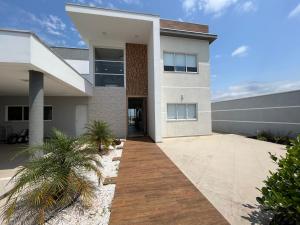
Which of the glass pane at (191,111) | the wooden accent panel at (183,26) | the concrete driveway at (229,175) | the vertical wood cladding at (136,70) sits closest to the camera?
the concrete driveway at (229,175)

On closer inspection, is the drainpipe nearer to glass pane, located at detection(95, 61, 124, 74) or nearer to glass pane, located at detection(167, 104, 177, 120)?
glass pane, located at detection(95, 61, 124, 74)

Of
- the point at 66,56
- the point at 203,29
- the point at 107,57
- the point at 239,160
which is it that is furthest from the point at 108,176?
the point at 66,56

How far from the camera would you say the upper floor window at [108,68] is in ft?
37.4

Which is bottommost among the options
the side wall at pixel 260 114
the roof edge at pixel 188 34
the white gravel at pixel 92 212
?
the white gravel at pixel 92 212

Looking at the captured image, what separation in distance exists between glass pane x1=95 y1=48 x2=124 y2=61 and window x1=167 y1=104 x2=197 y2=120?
16.9ft

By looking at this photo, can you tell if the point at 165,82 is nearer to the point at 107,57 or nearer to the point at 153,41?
the point at 153,41

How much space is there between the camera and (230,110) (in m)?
14.4

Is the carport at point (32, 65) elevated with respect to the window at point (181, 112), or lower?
elevated

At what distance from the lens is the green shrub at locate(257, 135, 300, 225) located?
218 cm

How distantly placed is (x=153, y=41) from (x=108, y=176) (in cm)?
797

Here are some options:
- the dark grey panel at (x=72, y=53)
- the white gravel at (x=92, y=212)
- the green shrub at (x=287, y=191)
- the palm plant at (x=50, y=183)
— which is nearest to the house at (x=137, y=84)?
the dark grey panel at (x=72, y=53)

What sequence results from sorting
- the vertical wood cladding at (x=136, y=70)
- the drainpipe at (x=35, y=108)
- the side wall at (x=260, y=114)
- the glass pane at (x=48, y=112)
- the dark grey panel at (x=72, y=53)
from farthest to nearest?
the dark grey panel at (x=72, y=53)
the vertical wood cladding at (x=136, y=70)
the glass pane at (x=48, y=112)
the side wall at (x=260, y=114)
the drainpipe at (x=35, y=108)

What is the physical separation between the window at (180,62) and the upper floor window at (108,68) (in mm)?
3330

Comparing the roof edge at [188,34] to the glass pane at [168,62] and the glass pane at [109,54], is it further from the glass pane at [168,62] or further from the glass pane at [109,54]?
the glass pane at [109,54]
